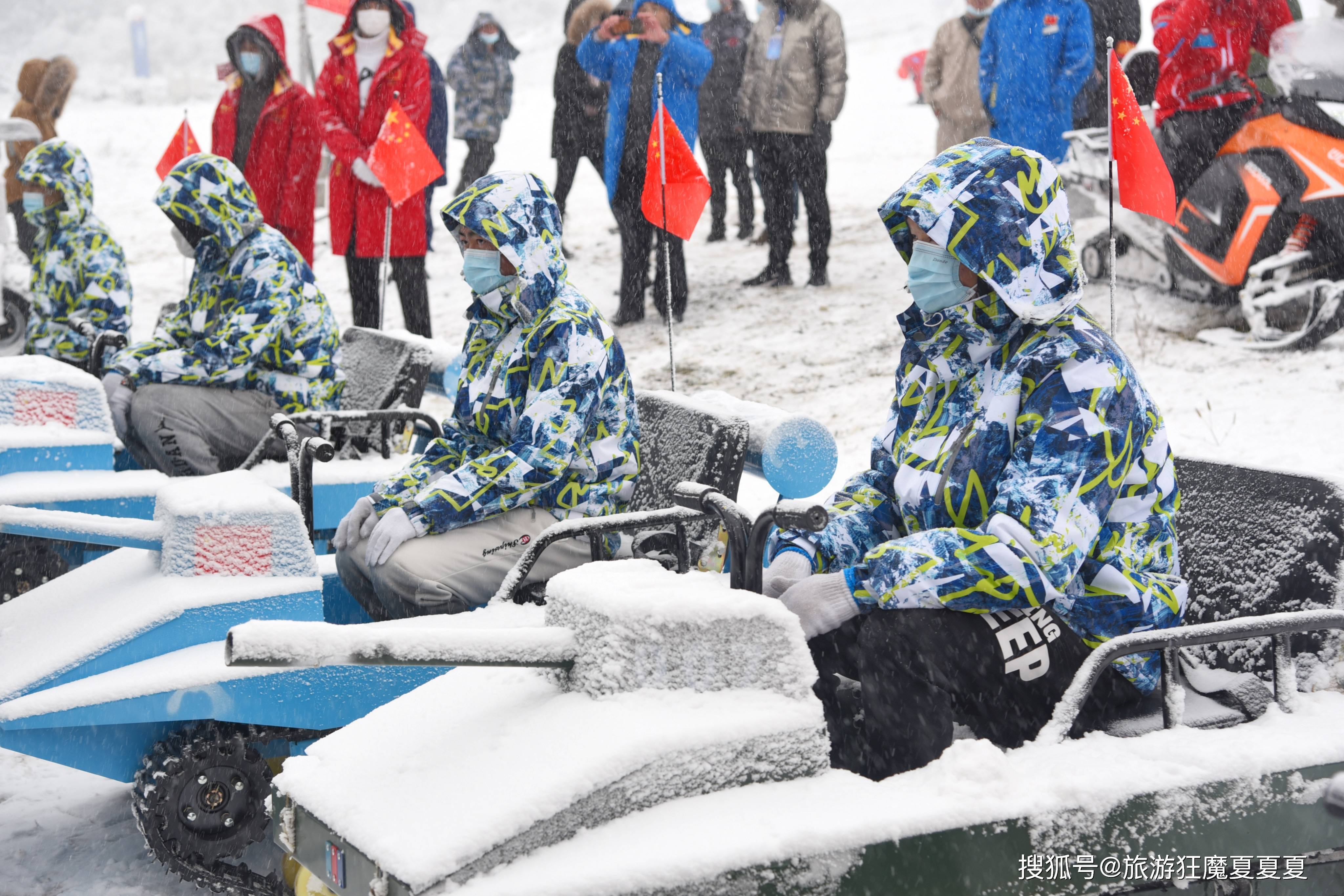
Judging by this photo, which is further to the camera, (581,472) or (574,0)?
(574,0)

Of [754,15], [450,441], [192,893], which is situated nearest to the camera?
[192,893]

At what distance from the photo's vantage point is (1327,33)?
7.02 meters

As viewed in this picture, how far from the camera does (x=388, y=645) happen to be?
212 centimetres

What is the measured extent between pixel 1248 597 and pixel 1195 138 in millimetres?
5453

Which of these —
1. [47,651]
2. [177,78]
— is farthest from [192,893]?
[177,78]

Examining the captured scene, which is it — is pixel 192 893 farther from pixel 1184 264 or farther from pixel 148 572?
pixel 1184 264

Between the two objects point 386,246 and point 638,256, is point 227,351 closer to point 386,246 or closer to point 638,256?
point 386,246

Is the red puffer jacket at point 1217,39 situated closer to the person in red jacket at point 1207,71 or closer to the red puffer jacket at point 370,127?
the person in red jacket at point 1207,71

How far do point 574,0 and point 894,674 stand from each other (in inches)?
434

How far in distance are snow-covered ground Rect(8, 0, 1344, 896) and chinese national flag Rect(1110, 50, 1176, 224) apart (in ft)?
3.52

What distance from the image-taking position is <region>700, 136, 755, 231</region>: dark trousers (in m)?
11.5

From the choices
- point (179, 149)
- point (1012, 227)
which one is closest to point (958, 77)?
point (179, 149)

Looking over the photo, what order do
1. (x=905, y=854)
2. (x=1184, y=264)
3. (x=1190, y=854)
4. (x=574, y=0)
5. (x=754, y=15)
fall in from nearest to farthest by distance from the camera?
(x=905, y=854), (x=1190, y=854), (x=1184, y=264), (x=574, y=0), (x=754, y=15)

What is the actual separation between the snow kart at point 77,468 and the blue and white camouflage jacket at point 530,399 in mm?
987
